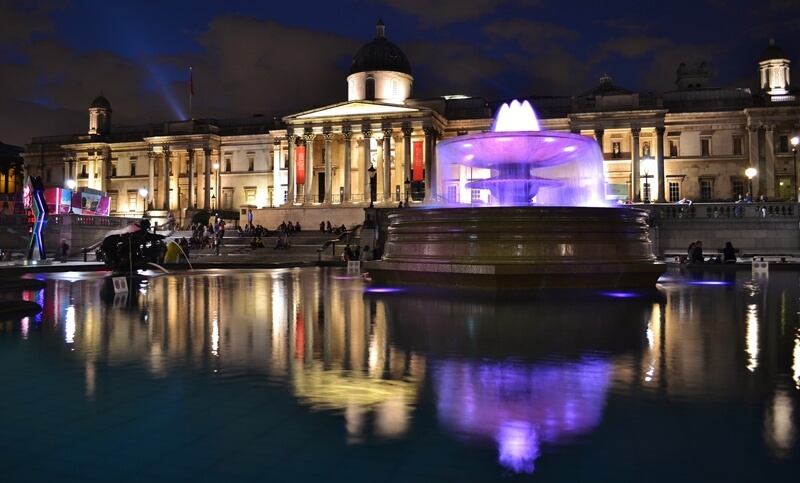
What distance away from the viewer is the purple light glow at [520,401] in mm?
3439

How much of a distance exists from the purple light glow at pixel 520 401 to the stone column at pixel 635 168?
1864 inches

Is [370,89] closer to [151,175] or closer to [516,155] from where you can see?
[151,175]

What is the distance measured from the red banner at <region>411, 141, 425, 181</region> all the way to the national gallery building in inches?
3.4

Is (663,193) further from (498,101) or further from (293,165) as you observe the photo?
(293,165)

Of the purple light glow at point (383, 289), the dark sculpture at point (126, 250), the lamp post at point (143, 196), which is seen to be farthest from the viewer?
the lamp post at point (143, 196)

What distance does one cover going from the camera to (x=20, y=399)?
4.29 meters

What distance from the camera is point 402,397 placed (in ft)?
13.9

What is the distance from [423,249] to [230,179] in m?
54.9

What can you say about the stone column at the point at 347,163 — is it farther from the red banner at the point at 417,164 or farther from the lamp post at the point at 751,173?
the lamp post at the point at 751,173

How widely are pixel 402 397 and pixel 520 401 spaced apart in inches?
Answer: 29.0

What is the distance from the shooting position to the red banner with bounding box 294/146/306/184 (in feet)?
176

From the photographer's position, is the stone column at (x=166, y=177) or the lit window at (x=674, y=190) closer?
the lit window at (x=674, y=190)

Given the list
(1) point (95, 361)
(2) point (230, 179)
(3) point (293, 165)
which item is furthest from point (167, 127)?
(1) point (95, 361)

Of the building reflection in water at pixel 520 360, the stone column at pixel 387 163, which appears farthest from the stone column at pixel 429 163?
the building reflection in water at pixel 520 360
